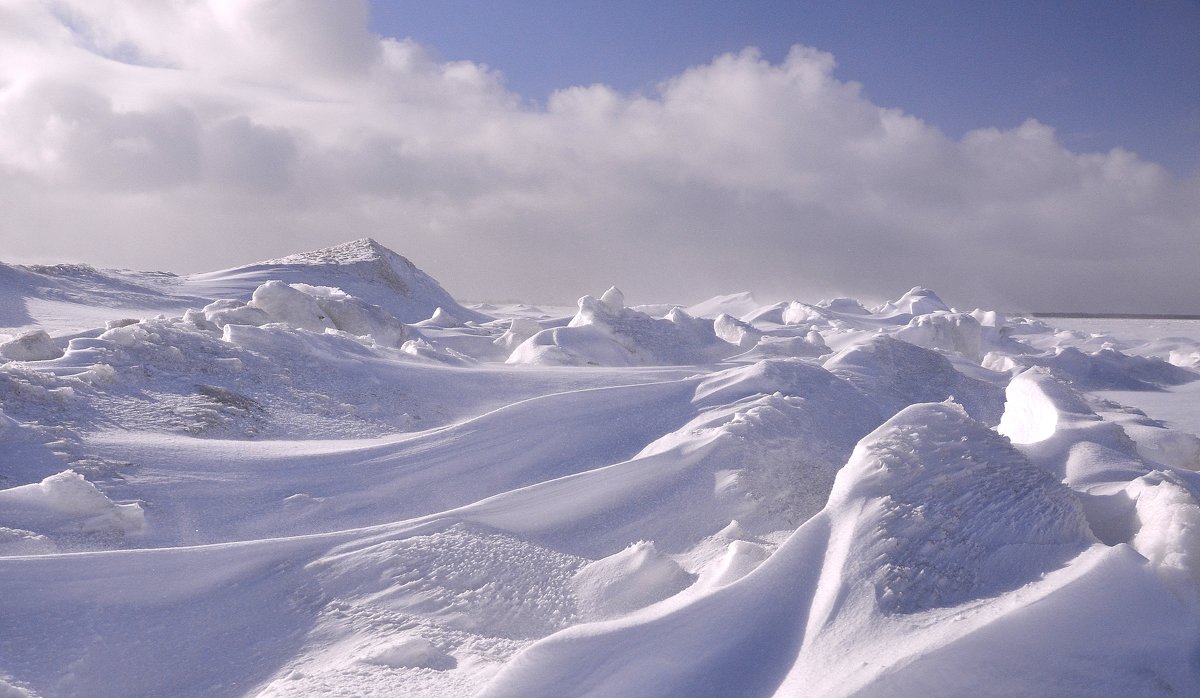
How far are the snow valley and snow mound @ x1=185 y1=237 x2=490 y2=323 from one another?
4712 millimetres

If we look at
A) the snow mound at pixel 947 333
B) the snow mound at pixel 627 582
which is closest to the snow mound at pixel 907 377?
the snow mound at pixel 627 582

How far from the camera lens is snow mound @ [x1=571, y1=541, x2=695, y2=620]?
1793 mm

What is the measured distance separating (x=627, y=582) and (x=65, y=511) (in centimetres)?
143

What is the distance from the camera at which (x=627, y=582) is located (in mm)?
1840

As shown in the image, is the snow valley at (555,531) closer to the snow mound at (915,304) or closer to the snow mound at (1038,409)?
the snow mound at (1038,409)

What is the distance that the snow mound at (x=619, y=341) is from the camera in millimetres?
4625

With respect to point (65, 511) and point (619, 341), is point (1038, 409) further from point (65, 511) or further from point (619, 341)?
point (65, 511)

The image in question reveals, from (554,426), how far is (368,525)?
85 centimetres

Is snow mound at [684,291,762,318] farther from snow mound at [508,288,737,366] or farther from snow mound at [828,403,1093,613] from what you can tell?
snow mound at [828,403,1093,613]

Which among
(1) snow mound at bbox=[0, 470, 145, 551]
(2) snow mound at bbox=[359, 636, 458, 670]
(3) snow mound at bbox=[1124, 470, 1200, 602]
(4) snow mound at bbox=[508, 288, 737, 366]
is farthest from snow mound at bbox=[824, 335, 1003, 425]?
(1) snow mound at bbox=[0, 470, 145, 551]

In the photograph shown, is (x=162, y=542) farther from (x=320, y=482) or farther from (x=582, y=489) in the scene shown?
(x=582, y=489)

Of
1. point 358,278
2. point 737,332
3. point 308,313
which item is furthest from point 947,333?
point 358,278

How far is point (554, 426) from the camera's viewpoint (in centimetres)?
294

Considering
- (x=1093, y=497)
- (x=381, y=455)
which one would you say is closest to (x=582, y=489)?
(x=381, y=455)
